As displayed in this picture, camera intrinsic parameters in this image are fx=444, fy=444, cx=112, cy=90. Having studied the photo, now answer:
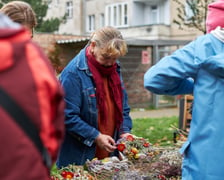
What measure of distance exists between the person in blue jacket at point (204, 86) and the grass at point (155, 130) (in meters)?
5.36

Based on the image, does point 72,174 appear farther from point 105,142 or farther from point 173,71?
point 173,71

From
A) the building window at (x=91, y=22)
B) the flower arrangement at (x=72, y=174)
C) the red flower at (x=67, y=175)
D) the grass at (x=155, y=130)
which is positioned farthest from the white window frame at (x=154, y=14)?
the red flower at (x=67, y=175)

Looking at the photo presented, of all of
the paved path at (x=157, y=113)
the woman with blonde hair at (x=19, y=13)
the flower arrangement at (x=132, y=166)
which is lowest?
→ the paved path at (x=157, y=113)

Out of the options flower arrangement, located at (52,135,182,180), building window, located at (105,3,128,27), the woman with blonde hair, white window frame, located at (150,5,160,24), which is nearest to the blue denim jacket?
flower arrangement, located at (52,135,182,180)

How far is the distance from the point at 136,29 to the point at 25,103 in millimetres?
27377

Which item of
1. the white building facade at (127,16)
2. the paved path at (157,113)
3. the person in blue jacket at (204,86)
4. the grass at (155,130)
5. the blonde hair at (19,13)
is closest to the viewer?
the person in blue jacket at (204,86)

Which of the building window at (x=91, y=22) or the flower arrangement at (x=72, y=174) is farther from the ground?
the building window at (x=91, y=22)

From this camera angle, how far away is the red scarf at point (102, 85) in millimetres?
3061

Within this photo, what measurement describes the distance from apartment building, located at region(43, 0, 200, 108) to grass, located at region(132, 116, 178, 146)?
368 centimetres

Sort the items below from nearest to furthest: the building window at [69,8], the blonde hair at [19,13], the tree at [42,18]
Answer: the blonde hair at [19,13], the tree at [42,18], the building window at [69,8]

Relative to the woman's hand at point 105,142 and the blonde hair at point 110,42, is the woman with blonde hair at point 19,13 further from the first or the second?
the woman's hand at point 105,142

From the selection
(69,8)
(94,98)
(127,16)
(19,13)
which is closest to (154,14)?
(127,16)

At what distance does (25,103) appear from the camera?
4.13ft

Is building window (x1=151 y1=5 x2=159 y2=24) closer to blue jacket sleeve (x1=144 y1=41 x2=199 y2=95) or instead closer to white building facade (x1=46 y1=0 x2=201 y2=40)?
white building facade (x1=46 y1=0 x2=201 y2=40)
